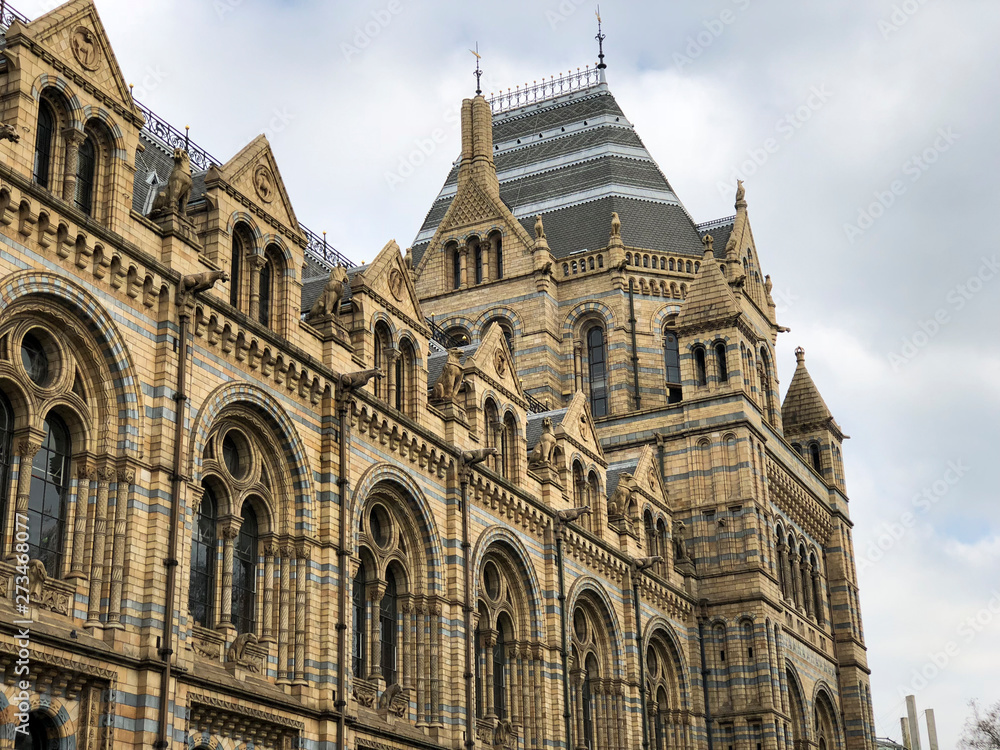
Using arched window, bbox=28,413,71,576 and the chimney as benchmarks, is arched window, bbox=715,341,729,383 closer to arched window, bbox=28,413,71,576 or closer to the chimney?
the chimney

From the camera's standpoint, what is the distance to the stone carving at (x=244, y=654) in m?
31.1

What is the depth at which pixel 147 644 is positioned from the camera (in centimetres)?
2755

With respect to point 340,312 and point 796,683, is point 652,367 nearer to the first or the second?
point 796,683

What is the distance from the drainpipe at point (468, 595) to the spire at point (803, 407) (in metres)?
35.0

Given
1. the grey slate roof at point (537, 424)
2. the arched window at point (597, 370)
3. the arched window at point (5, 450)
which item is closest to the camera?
the arched window at point (5, 450)

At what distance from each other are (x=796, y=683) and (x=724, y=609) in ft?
20.5

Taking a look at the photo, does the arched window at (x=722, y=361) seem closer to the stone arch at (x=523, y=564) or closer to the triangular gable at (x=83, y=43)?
the stone arch at (x=523, y=564)

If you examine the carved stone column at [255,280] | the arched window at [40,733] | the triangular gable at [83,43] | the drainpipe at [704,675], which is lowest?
the arched window at [40,733]

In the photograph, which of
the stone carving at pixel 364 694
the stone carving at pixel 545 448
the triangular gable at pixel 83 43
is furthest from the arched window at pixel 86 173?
the stone carving at pixel 545 448

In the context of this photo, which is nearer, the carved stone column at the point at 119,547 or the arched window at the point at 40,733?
the arched window at the point at 40,733

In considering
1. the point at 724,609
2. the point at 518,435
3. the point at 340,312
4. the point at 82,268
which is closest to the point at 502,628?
the point at 518,435

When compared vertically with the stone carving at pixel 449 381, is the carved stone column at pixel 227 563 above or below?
below

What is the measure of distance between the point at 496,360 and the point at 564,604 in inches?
329

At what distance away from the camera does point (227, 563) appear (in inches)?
1259
